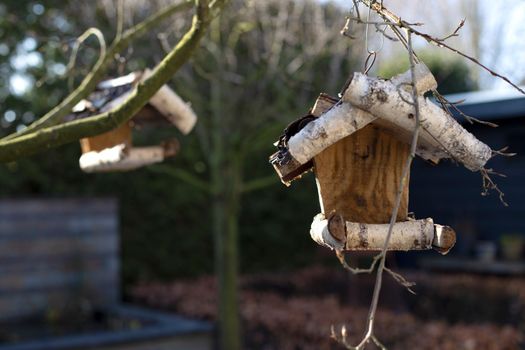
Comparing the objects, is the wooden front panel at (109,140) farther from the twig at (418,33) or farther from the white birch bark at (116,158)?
the twig at (418,33)

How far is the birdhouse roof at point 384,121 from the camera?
1797 millimetres

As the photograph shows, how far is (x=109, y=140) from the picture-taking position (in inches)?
135

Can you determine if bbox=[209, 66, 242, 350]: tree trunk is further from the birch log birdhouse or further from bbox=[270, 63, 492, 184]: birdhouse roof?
bbox=[270, 63, 492, 184]: birdhouse roof

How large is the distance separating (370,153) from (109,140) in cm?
159

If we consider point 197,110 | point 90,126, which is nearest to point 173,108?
point 90,126

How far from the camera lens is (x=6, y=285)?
7.21m

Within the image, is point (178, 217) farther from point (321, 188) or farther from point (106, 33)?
point (321, 188)

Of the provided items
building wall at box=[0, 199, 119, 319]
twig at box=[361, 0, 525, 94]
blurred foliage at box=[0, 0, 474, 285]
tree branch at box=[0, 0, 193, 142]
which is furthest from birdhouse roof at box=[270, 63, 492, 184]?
building wall at box=[0, 199, 119, 319]

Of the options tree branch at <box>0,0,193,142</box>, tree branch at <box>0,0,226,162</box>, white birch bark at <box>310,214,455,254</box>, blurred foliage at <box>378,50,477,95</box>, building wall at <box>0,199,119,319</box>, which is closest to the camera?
white birch bark at <box>310,214,455,254</box>

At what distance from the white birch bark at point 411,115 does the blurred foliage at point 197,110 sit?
3557mm

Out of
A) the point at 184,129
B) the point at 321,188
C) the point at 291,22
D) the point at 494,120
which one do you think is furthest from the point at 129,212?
the point at 321,188

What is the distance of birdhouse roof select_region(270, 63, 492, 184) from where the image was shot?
1.80 meters

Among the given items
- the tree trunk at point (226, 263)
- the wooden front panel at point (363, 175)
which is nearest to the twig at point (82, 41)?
the wooden front panel at point (363, 175)

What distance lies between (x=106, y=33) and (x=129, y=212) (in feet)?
6.95
